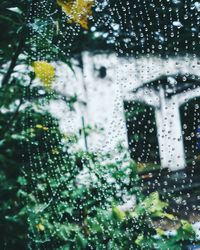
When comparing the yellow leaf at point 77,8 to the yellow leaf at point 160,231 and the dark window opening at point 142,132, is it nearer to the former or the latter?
the dark window opening at point 142,132

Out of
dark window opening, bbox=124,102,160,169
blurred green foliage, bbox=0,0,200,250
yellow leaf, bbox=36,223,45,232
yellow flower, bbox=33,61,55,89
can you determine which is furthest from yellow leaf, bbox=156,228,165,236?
yellow flower, bbox=33,61,55,89

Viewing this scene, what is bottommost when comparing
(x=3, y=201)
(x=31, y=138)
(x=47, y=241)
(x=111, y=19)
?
(x=47, y=241)

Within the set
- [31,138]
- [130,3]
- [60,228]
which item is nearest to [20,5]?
[130,3]

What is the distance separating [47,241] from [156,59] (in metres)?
0.56

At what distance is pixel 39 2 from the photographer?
67 centimetres

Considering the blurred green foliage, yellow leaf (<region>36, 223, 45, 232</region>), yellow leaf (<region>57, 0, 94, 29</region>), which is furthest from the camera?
yellow leaf (<region>36, 223, 45, 232</region>)

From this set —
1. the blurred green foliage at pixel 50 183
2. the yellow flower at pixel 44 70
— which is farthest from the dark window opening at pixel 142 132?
the yellow flower at pixel 44 70

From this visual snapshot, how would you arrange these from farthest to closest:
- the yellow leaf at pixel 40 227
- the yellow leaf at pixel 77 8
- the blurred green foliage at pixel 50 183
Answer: the yellow leaf at pixel 40 227
the blurred green foliage at pixel 50 183
the yellow leaf at pixel 77 8

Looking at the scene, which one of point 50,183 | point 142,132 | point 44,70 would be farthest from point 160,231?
point 44,70

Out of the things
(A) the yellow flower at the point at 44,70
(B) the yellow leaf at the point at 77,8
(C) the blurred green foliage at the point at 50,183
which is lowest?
(C) the blurred green foliage at the point at 50,183

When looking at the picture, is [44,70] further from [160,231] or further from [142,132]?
[160,231]

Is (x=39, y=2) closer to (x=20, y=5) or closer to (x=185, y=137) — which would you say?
(x=20, y=5)

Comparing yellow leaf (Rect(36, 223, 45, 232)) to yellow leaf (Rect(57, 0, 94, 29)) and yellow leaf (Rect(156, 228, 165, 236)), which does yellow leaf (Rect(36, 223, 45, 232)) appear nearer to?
yellow leaf (Rect(156, 228, 165, 236))

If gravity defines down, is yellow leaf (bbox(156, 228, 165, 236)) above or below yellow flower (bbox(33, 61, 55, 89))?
below
